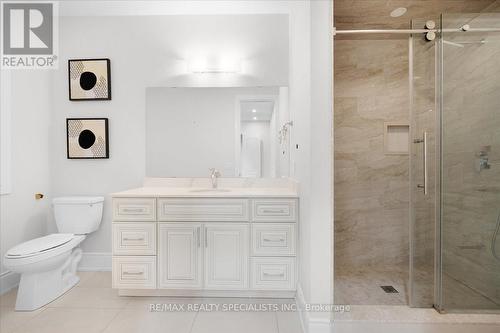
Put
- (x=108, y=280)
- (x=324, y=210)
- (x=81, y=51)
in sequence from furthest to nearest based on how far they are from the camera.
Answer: (x=81, y=51), (x=108, y=280), (x=324, y=210)

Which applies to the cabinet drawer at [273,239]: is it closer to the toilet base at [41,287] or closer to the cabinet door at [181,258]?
the cabinet door at [181,258]

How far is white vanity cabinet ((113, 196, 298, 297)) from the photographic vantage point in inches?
88.5

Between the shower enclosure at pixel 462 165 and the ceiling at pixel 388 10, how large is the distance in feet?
2.50

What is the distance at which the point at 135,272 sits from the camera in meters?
2.28

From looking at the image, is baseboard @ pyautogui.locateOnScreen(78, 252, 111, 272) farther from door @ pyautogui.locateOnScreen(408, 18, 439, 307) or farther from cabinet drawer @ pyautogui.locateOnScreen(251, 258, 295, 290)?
door @ pyautogui.locateOnScreen(408, 18, 439, 307)

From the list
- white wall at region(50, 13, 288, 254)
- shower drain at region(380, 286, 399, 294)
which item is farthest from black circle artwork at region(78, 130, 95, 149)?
shower drain at region(380, 286, 399, 294)

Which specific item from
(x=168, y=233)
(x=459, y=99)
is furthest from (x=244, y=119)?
(x=459, y=99)

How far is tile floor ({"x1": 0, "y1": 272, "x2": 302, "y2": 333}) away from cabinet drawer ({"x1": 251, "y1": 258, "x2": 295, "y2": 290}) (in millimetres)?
154

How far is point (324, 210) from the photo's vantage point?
176cm

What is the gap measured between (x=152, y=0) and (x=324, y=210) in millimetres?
2489

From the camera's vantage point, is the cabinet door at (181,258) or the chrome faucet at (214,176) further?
the chrome faucet at (214,176)

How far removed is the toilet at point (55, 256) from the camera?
2.08 meters

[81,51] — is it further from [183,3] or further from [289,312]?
[289,312]

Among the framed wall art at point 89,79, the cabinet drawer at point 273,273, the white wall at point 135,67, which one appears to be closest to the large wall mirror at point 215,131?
the white wall at point 135,67
